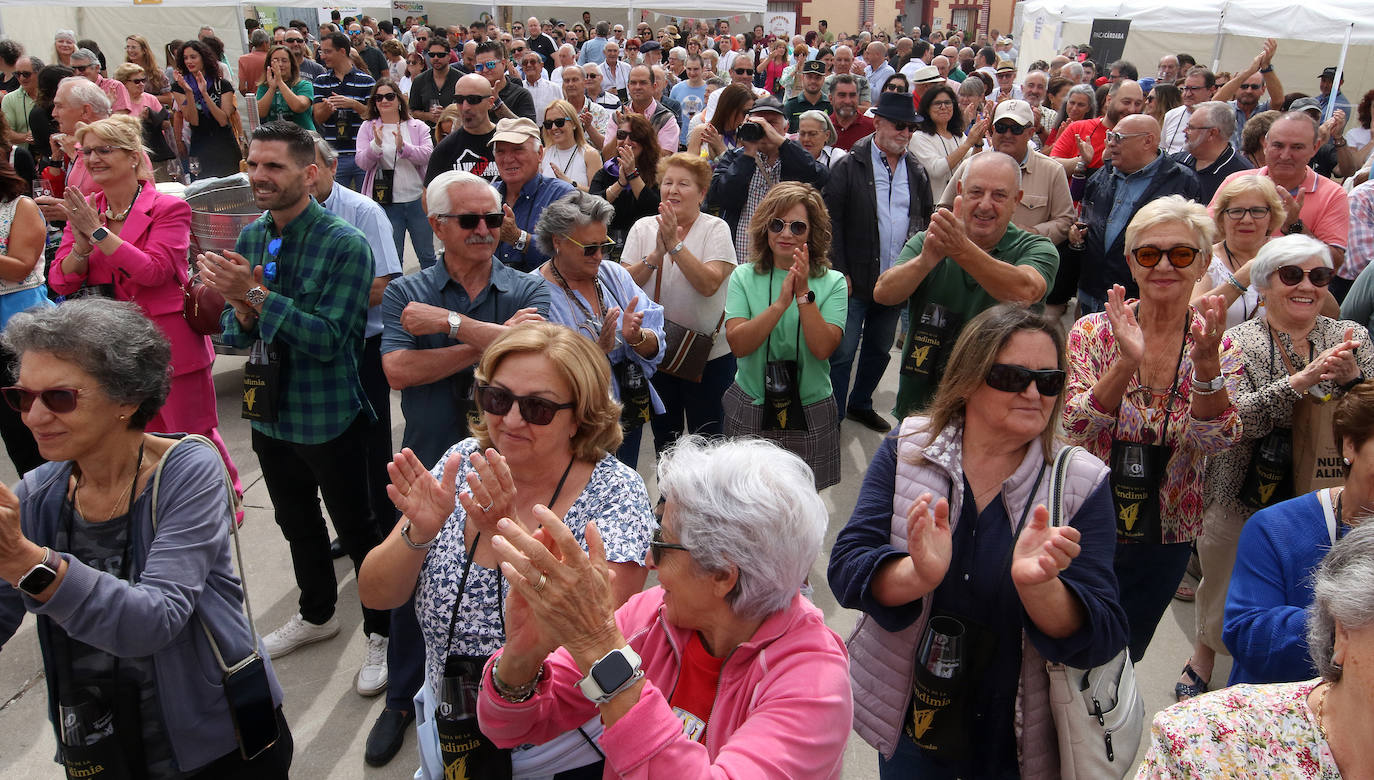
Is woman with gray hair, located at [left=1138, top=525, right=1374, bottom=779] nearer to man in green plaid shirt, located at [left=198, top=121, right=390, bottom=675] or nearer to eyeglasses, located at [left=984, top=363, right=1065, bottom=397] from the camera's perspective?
eyeglasses, located at [left=984, top=363, right=1065, bottom=397]

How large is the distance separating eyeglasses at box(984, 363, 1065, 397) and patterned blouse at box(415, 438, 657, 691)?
0.95 metres

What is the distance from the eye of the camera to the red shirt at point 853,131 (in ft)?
26.0

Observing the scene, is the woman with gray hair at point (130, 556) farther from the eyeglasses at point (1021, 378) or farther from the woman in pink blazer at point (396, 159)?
the woman in pink blazer at point (396, 159)

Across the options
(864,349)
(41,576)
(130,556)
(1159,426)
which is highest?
(41,576)

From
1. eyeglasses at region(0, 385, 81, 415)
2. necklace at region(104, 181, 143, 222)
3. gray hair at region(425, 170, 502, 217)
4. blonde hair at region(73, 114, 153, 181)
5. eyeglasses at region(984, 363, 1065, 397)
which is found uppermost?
blonde hair at region(73, 114, 153, 181)

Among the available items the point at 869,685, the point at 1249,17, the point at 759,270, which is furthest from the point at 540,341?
the point at 1249,17

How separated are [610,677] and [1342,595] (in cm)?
120

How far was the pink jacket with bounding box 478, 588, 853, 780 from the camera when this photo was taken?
1537mm

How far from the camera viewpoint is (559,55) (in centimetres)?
1145

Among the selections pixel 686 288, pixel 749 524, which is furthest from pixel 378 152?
pixel 749 524

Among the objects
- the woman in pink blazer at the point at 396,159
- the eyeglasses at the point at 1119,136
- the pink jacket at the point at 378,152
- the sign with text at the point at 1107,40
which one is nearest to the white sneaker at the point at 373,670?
the woman in pink blazer at the point at 396,159

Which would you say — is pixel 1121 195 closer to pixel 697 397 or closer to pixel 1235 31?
pixel 697 397

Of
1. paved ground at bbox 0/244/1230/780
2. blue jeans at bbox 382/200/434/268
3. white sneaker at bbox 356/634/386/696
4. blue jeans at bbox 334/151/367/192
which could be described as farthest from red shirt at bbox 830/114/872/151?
white sneaker at bbox 356/634/386/696

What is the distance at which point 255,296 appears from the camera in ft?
10.9
